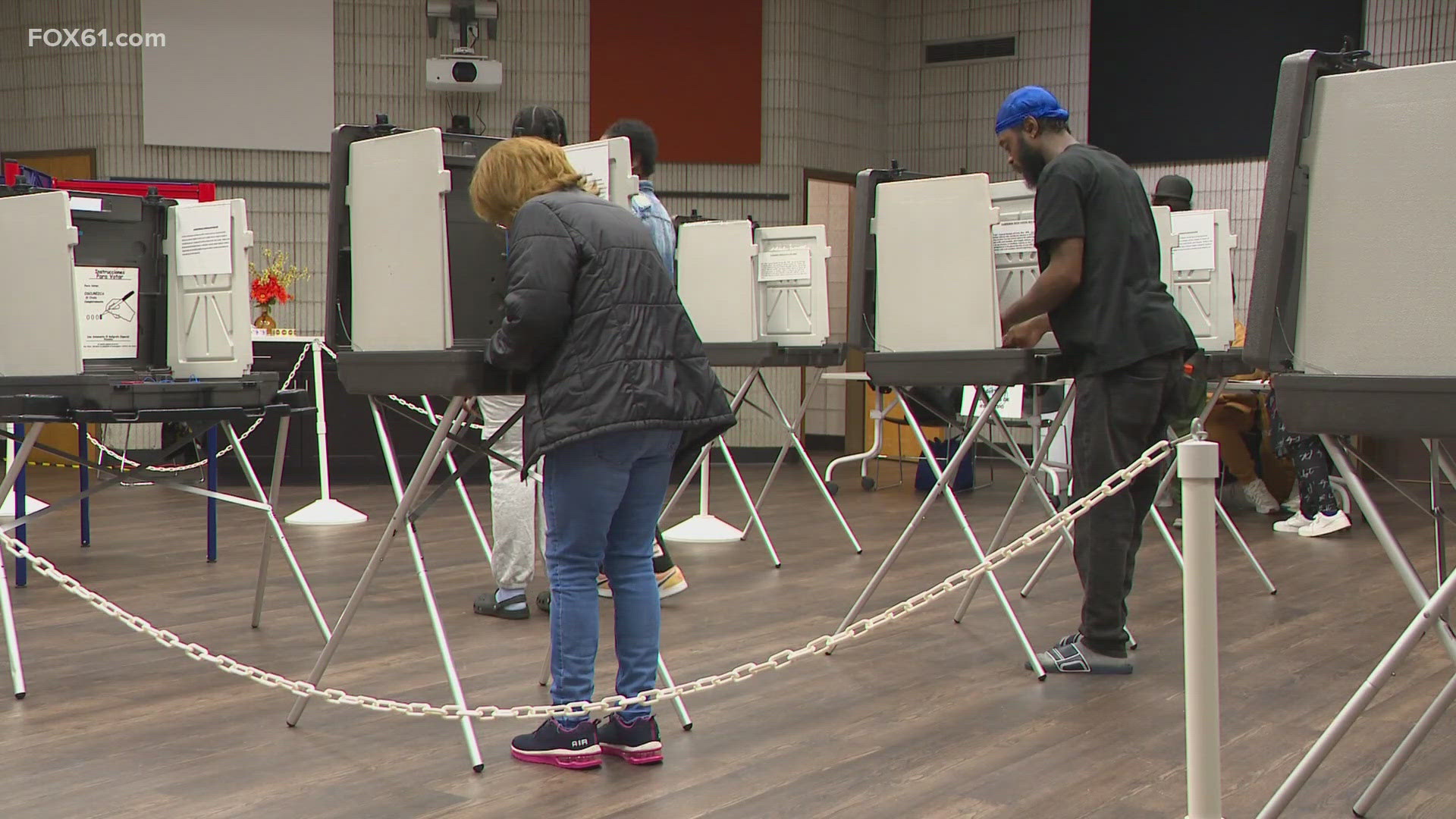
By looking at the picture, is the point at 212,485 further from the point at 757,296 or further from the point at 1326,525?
the point at 1326,525

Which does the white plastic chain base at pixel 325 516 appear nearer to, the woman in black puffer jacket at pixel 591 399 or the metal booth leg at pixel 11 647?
the metal booth leg at pixel 11 647

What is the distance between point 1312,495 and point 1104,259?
360 cm

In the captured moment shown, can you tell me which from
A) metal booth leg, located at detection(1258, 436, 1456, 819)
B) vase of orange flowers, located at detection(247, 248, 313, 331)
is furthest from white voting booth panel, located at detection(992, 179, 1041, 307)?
vase of orange flowers, located at detection(247, 248, 313, 331)

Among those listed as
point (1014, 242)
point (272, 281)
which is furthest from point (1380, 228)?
point (272, 281)

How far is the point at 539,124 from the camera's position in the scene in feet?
12.0

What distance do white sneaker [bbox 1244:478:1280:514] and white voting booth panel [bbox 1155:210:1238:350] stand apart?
202cm

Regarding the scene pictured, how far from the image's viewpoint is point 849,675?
11.3 ft

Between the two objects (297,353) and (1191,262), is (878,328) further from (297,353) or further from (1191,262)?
(297,353)

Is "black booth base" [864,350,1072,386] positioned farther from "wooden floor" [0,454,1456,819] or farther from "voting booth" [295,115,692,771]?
"voting booth" [295,115,692,771]

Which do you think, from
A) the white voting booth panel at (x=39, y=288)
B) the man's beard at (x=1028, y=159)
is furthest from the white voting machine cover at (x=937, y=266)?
the white voting booth panel at (x=39, y=288)

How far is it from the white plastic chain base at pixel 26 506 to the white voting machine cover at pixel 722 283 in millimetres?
2669

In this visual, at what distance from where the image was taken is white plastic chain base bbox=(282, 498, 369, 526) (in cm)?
627

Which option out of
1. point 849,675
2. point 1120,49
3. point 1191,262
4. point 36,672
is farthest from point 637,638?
point 1120,49

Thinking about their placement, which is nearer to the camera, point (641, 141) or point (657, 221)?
point (657, 221)
